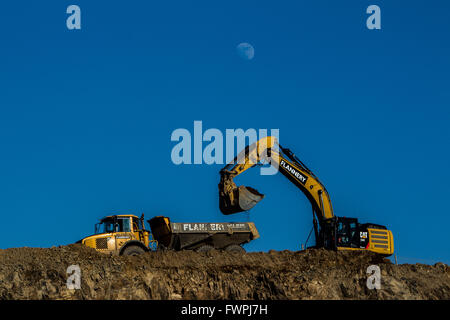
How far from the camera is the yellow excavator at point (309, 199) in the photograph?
28.4 metres

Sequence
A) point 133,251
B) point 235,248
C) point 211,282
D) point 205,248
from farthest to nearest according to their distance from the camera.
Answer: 1. point 235,248
2. point 205,248
3. point 133,251
4. point 211,282

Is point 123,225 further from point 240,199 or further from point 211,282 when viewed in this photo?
point 211,282

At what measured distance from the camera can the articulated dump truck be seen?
29.4m

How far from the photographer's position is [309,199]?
105 feet

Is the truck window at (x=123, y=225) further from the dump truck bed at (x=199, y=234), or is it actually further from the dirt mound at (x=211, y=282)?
the dirt mound at (x=211, y=282)

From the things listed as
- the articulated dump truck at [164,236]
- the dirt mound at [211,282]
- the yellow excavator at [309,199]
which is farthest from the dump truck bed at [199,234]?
the dirt mound at [211,282]

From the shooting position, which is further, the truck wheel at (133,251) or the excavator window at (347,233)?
the excavator window at (347,233)

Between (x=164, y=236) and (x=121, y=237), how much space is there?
3.26m

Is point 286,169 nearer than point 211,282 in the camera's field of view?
No

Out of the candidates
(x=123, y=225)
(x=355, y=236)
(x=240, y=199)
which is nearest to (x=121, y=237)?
(x=123, y=225)

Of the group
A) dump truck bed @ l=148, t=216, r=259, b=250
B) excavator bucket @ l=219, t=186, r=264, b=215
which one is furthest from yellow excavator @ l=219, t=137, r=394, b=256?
dump truck bed @ l=148, t=216, r=259, b=250

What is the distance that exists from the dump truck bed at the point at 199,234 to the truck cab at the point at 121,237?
1.54m

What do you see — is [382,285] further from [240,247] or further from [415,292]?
[240,247]
